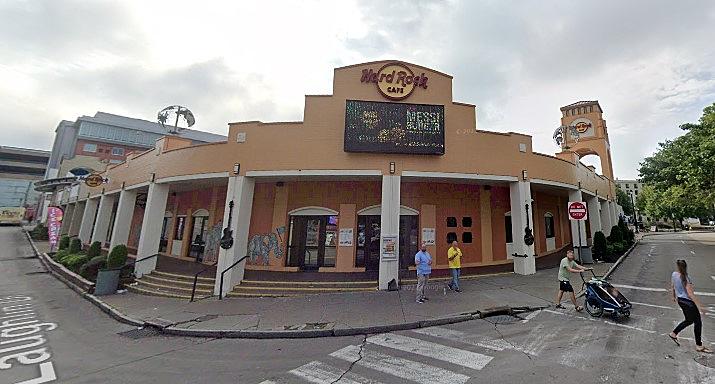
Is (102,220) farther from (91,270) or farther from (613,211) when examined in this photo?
(613,211)

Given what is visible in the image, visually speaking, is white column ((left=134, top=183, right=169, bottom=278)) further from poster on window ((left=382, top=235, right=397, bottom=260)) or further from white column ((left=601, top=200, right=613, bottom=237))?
white column ((left=601, top=200, right=613, bottom=237))

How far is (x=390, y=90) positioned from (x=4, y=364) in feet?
42.2

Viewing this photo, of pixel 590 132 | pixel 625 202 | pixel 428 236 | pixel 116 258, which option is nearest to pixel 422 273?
pixel 428 236

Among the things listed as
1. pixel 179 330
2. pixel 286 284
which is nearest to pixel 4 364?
pixel 179 330

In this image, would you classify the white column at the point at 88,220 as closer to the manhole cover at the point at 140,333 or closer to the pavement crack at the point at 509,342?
the manhole cover at the point at 140,333

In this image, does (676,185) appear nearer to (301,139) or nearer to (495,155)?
(495,155)

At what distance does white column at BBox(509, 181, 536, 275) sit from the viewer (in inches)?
476

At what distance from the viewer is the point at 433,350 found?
5656 millimetres

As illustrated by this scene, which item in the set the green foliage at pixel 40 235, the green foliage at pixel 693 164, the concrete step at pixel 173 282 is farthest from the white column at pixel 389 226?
the green foliage at pixel 40 235

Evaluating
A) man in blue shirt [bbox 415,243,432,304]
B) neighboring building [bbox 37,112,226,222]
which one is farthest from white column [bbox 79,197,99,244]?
man in blue shirt [bbox 415,243,432,304]

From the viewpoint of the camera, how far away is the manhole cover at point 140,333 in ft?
24.6

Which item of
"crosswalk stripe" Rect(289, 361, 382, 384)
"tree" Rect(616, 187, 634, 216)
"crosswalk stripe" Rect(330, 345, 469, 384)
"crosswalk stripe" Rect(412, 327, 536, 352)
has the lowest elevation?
"crosswalk stripe" Rect(289, 361, 382, 384)

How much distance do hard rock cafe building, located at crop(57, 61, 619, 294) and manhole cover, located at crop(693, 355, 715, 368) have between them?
7120 millimetres

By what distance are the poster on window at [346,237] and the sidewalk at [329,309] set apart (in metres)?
2.91
